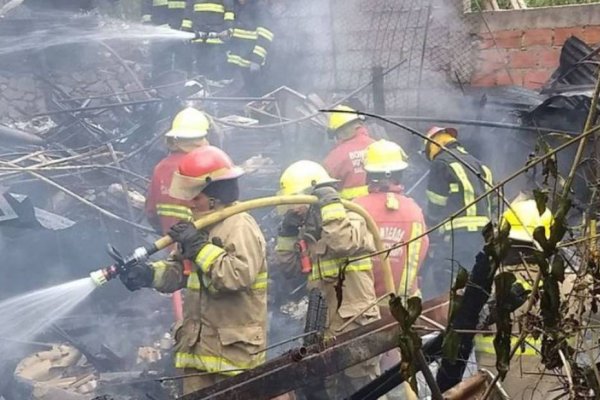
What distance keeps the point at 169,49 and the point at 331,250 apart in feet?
26.6

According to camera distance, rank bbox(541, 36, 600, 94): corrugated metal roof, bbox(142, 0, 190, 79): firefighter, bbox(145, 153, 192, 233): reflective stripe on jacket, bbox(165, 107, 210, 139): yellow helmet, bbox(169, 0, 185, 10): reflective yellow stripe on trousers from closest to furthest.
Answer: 1. bbox(145, 153, 192, 233): reflective stripe on jacket
2. bbox(165, 107, 210, 139): yellow helmet
3. bbox(541, 36, 600, 94): corrugated metal roof
4. bbox(142, 0, 190, 79): firefighter
5. bbox(169, 0, 185, 10): reflective yellow stripe on trousers

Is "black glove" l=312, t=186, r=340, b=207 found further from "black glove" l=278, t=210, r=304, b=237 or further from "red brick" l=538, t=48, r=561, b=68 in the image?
"red brick" l=538, t=48, r=561, b=68

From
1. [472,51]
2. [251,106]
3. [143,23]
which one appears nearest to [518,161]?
[472,51]

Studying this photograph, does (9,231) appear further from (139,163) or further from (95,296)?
(139,163)

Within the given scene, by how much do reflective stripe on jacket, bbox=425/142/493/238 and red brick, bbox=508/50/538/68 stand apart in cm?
292

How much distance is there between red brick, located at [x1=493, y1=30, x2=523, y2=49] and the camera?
909cm

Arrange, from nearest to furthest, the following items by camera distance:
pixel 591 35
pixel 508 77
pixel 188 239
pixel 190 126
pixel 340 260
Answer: pixel 188 239, pixel 340 260, pixel 190 126, pixel 591 35, pixel 508 77

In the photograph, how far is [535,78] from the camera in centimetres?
903

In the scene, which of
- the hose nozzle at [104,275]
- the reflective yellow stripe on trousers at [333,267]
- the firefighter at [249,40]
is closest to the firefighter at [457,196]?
the reflective yellow stripe on trousers at [333,267]

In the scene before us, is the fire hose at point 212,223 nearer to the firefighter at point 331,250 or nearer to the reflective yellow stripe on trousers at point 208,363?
the firefighter at point 331,250

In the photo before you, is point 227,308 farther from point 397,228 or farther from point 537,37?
point 537,37

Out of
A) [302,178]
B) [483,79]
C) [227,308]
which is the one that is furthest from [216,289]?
[483,79]

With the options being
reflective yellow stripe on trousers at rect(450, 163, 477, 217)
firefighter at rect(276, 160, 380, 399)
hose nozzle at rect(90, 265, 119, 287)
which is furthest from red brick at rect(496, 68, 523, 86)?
hose nozzle at rect(90, 265, 119, 287)

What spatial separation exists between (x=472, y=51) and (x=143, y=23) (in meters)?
7.96
